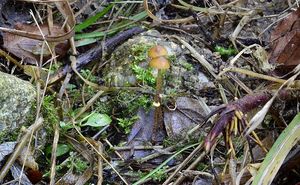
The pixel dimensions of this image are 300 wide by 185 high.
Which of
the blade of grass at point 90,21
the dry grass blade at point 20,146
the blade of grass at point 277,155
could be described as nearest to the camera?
the blade of grass at point 277,155

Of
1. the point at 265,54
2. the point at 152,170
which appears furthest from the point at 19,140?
the point at 265,54

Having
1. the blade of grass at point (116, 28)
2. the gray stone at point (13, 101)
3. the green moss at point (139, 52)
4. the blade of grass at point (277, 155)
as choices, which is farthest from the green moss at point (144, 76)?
the blade of grass at point (277, 155)

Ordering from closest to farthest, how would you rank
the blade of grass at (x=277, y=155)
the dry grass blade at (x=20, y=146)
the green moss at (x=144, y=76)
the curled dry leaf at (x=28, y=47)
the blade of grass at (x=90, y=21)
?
the blade of grass at (x=277, y=155), the dry grass blade at (x=20, y=146), the green moss at (x=144, y=76), the curled dry leaf at (x=28, y=47), the blade of grass at (x=90, y=21)

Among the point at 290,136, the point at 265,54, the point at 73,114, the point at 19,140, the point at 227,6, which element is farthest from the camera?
the point at 227,6

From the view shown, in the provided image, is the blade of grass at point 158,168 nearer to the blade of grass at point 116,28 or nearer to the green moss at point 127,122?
the green moss at point 127,122

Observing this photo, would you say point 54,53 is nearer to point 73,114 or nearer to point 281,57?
point 73,114

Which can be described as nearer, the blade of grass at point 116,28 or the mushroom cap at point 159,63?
the mushroom cap at point 159,63

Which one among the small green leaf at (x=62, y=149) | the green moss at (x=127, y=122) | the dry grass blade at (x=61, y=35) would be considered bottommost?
the small green leaf at (x=62, y=149)
